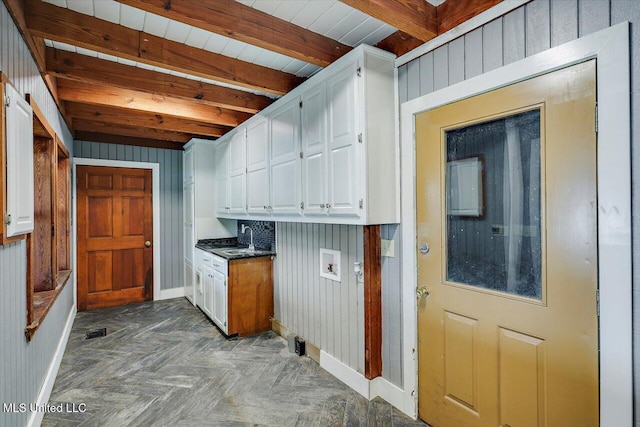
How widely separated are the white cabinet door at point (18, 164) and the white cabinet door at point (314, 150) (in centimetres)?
176

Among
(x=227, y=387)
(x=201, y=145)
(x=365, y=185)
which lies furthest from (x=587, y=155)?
(x=201, y=145)

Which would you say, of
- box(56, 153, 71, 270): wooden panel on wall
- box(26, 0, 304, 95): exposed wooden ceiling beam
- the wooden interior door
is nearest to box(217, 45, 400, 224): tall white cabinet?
box(26, 0, 304, 95): exposed wooden ceiling beam

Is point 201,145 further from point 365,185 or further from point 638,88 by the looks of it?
point 638,88

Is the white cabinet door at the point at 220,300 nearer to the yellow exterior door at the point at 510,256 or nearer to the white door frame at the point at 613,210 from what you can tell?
the yellow exterior door at the point at 510,256

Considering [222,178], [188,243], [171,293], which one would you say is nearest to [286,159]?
[222,178]

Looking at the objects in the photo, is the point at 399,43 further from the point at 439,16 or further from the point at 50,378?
the point at 50,378

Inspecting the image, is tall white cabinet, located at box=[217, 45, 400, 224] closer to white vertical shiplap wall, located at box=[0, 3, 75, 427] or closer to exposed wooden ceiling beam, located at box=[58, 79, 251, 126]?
exposed wooden ceiling beam, located at box=[58, 79, 251, 126]

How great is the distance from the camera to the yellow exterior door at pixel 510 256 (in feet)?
4.78

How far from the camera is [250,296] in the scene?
370 centimetres

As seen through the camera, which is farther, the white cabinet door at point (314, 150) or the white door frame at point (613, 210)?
the white cabinet door at point (314, 150)

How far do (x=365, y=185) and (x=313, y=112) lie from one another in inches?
33.5

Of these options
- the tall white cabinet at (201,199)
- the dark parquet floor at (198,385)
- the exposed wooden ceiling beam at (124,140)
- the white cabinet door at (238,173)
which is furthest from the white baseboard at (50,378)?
the exposed wooden ceiling beam at (124,140)

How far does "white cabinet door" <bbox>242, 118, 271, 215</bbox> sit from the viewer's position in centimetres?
334

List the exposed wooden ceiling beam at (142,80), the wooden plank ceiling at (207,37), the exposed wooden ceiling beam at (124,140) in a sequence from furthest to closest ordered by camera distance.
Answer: the exposed wooden ceiling beam at (124,140)
the exposed wooden ceiling beam at (142,80)
the wooden plank ceiling at (207,37)
